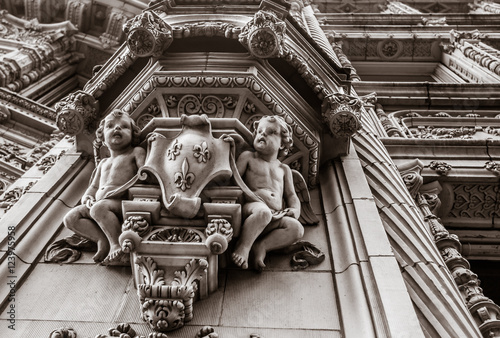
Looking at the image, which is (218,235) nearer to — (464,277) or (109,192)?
(109,192)

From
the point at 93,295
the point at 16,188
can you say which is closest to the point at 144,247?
the point at 93,295

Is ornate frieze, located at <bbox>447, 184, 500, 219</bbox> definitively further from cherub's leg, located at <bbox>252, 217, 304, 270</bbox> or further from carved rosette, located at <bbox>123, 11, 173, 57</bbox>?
carved rosette, located at <bbox>123, 11, 173, 57</bbox>

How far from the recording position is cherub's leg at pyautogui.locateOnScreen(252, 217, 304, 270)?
12.1ft

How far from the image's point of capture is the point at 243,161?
399cm

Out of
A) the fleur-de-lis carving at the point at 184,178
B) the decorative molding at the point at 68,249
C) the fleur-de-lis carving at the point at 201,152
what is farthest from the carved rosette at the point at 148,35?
the decorative molding at the point at 68,249

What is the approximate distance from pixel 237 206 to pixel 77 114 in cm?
217

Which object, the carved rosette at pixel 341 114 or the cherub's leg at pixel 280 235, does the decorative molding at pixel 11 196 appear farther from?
the carved rosette at pixel 341 114

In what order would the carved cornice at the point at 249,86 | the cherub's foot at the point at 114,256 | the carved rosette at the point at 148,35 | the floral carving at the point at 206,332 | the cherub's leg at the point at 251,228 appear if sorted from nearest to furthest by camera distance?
1. the floral carving at the point at 206,332
2. the cherub's leg at the point at 251,228
3. the cherub's foot at the point at 114,256
4. the carved cornice at the point at 249,86
5. the carved rosette at the point at 148,35

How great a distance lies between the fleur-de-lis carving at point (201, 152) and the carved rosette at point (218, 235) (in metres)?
0.50

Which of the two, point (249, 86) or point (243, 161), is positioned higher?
point (249, 86)

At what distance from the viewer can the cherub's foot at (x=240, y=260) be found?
11.4 ft

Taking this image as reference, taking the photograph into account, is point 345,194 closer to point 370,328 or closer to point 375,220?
point 375,220

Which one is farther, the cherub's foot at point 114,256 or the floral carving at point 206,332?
the cherub's foot at point 114,256

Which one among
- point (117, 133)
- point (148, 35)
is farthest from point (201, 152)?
point (148, 35)
